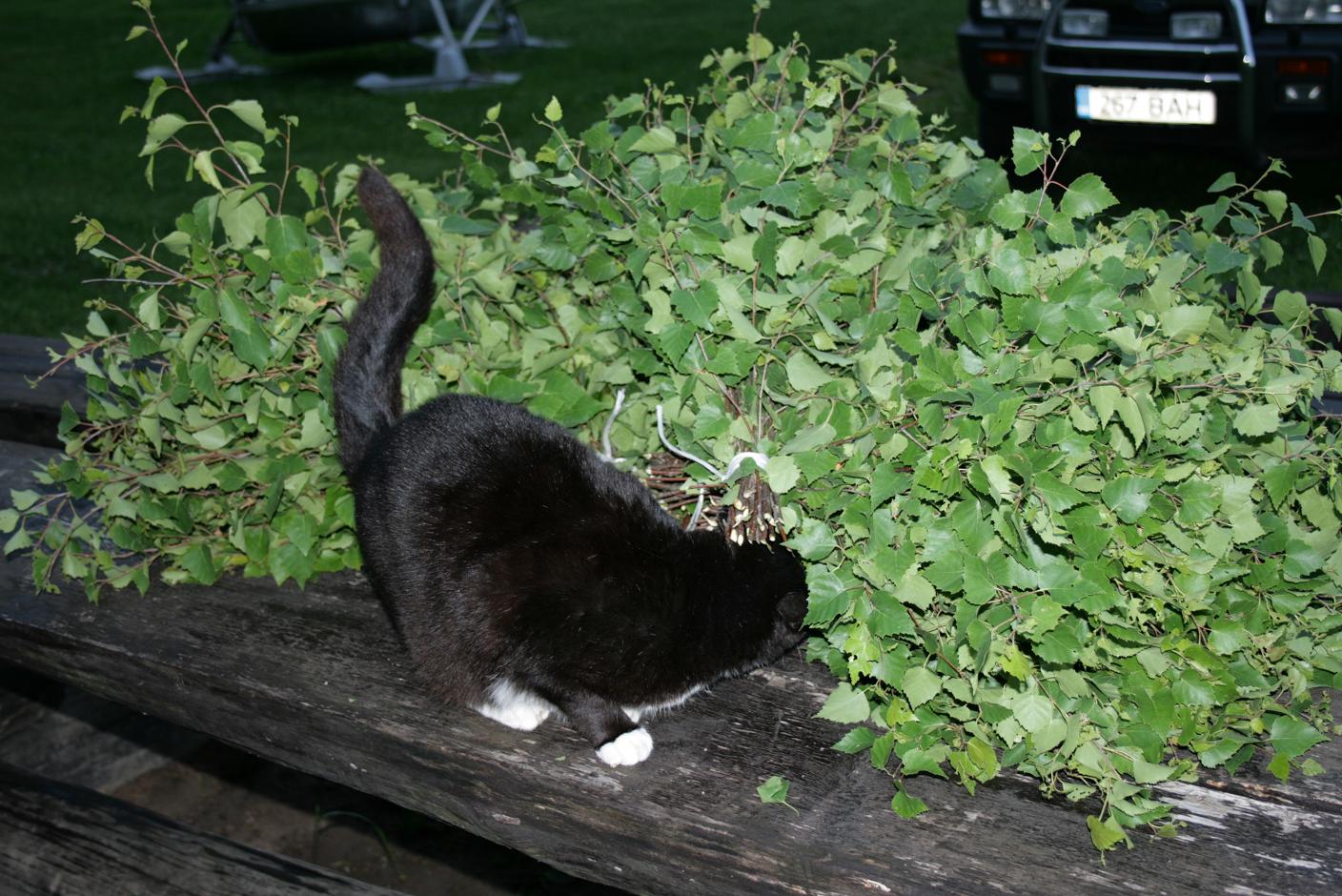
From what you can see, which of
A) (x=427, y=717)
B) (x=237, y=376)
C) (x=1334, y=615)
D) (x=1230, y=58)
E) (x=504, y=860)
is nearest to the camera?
(x=1334, y=615)

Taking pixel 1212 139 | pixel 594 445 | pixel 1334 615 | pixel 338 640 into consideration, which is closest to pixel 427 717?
pixel 338 640

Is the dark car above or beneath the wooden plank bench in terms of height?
above

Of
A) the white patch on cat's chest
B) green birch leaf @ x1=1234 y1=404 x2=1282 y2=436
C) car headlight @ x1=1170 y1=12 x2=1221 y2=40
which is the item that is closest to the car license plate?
car headlight @ x1=1170 y1=12 x2=1221 y2=40

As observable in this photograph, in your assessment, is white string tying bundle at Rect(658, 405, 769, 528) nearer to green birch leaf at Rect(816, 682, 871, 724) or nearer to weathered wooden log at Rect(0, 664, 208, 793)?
green birch leaf at Rect(816, 682, 871, 724)

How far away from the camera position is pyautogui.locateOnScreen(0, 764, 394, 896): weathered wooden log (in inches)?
81.7

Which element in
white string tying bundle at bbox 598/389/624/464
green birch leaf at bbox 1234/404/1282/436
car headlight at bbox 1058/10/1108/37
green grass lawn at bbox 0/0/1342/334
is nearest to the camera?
green birch leaf at bbox 1234/404/1282/436

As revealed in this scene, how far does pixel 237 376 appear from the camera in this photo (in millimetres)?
→ 2309

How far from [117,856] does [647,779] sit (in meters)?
1.04

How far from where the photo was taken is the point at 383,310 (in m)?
2.25

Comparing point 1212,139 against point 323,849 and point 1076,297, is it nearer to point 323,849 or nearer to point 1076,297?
point 1076,297

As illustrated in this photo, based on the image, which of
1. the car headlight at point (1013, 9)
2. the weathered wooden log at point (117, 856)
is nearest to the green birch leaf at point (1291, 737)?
the weathered wooden log at point (117, 856)

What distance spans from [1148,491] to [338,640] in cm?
133

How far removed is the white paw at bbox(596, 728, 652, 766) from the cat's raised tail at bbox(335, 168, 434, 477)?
74 centimetres

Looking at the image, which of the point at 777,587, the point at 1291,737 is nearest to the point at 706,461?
the point at 777,587
